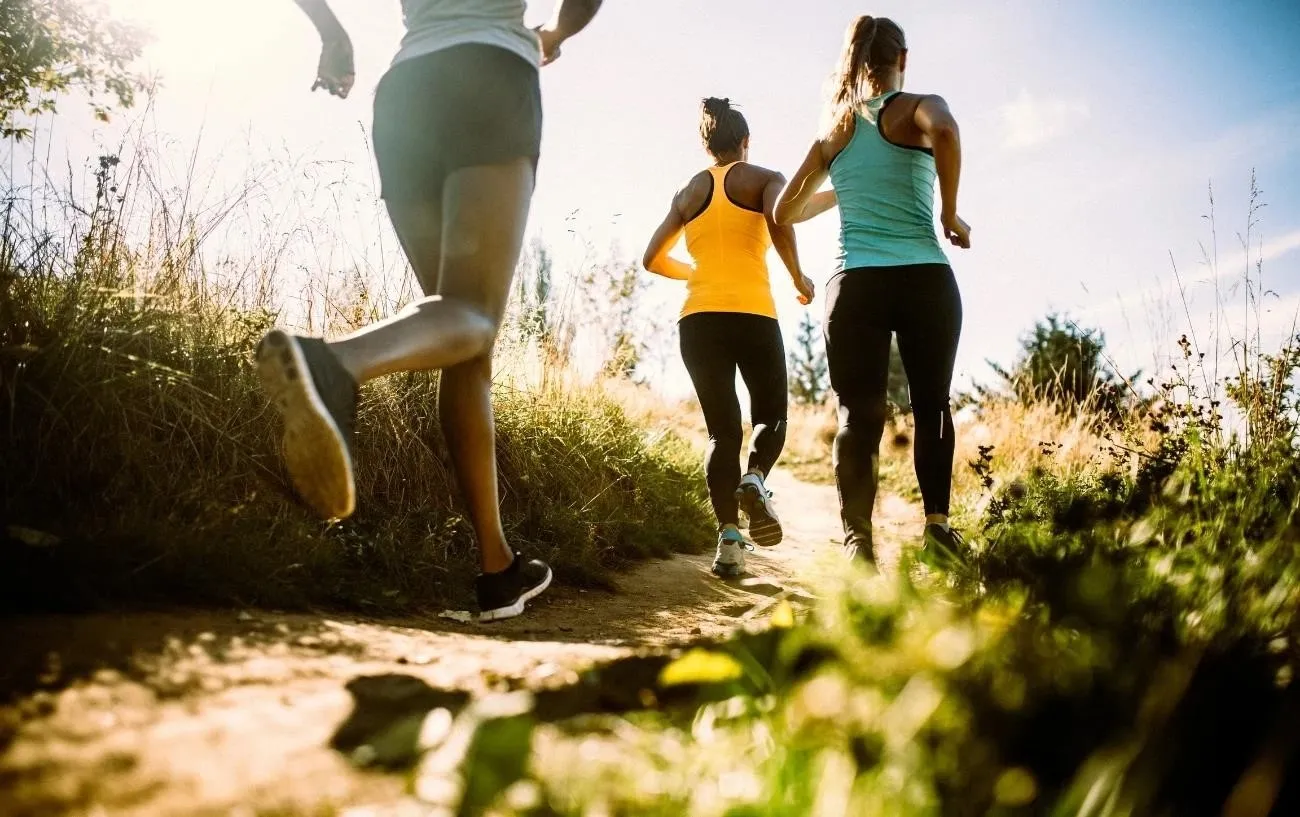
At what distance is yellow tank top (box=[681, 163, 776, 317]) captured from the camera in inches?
139

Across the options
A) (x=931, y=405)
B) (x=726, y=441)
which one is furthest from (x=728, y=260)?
(x=931, y=405)

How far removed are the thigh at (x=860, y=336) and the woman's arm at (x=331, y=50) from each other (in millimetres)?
1844

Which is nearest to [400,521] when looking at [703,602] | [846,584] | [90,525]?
[90,525]

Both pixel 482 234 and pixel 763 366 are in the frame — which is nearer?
pixel 482 234

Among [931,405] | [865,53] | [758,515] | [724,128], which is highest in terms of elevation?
[724,128]

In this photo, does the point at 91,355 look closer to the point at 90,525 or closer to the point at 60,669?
the point at 90,525

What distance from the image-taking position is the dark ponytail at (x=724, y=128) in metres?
3.69

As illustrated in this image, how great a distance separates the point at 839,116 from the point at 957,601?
82.3 inches

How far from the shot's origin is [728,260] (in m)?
3.56

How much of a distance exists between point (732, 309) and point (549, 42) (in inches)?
59.1

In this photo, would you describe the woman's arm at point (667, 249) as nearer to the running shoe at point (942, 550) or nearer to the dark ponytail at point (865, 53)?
the dark ponytail at point (865, 53)

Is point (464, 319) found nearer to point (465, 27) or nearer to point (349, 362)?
point (349, 362)

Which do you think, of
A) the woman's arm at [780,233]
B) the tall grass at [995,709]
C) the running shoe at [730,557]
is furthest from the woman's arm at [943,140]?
the running shoe at [730,557]

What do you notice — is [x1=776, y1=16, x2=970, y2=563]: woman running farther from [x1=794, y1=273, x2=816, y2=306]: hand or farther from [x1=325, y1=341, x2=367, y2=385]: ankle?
[x1=325, y1=341, x2=367, y2=385]: ankle
